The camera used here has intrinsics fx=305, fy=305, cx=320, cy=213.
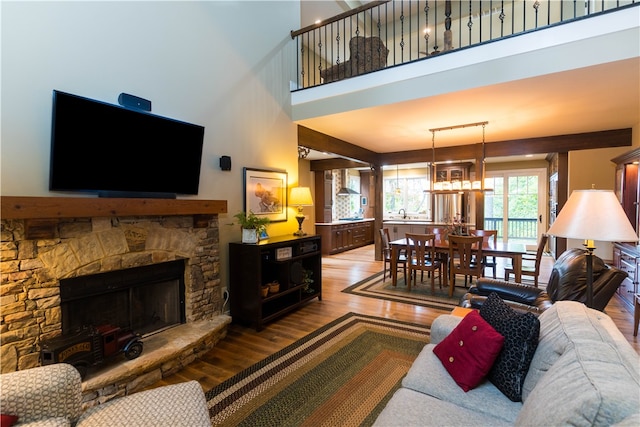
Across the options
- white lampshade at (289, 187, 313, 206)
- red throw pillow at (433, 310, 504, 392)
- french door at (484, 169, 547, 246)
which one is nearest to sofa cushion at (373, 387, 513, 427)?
red throw pillow at (433, 310, 504, 392)

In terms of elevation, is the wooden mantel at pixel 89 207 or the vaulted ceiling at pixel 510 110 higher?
the vaulted ceiling at pixel 510 110

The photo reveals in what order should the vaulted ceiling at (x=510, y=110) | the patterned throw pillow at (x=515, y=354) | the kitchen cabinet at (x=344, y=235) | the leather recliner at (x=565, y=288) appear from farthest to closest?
the kitchen cabinet at (x=344, y=235), the vaulted ceiling at (x=510, y=110), the leather recliner at (x=565, y=288), the patterned throw pillow at (x=515, y=354)

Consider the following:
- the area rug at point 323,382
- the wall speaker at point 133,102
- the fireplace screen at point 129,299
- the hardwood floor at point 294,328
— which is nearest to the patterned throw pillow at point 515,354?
the area rug at point 323,382

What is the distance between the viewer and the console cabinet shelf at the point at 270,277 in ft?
11.2

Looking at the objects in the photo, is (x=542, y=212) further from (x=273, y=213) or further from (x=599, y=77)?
(x=273, y=213)

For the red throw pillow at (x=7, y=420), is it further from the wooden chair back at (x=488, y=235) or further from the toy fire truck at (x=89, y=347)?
the wooden chair back at (x=488, y=235)

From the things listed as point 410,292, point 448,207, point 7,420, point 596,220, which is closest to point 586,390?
Answer: point 596,220

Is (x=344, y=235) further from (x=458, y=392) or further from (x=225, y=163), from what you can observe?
(x=458, y=392)

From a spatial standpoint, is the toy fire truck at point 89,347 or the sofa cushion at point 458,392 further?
the toy fire truck at point 89,347

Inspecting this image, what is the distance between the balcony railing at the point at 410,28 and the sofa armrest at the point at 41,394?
397 cm

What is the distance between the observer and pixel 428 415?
137 centimetres

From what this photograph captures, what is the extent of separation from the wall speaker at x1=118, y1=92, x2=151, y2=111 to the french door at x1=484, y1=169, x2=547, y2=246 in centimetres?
869

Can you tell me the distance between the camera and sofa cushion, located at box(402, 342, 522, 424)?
1.43 m

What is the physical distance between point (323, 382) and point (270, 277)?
1822 mm
